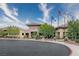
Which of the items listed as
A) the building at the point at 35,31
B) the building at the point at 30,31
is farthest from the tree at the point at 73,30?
the building at the point at 30,31

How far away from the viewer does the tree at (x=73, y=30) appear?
11.8ft

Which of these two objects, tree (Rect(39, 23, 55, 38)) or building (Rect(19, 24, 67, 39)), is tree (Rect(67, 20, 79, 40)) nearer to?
building (Rect(19, 24, 67, 39))

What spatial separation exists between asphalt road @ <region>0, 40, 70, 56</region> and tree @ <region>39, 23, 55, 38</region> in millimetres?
102

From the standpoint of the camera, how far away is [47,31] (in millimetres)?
3684

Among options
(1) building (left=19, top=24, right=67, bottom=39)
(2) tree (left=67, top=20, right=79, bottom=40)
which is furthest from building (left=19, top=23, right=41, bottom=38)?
(2) tree (left=67, top=20, right=79, bottom=40)

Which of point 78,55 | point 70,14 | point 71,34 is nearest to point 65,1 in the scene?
point 70,14

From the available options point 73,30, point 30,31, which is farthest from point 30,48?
point 73,30

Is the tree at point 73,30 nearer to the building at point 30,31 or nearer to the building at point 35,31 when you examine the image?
the building at point 35,31

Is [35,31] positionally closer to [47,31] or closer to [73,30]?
[47,31]

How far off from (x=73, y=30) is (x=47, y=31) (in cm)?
32

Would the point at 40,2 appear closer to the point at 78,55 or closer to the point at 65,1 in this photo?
the point at 65,1

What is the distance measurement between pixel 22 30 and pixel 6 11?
305 mm

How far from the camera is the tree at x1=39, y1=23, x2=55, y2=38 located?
362cm

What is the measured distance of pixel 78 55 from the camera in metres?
3.56
